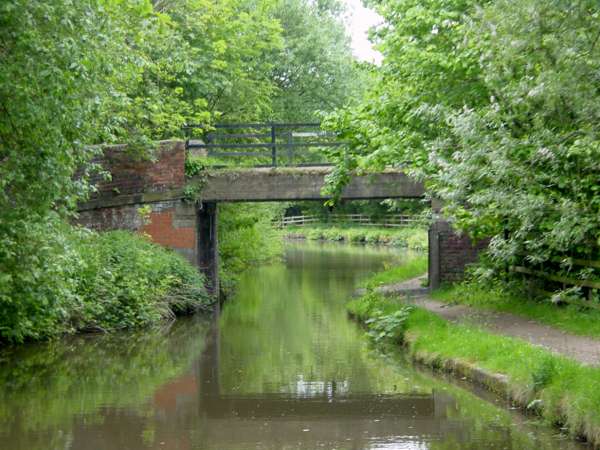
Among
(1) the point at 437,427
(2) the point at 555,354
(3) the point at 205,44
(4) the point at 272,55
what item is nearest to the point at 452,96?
(2) the point at 555,354

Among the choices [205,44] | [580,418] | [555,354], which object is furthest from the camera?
[205,44]

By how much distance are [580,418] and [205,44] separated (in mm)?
20497

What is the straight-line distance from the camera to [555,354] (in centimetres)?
1302

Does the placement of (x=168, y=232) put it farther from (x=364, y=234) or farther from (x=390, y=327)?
(x=364, y=234)

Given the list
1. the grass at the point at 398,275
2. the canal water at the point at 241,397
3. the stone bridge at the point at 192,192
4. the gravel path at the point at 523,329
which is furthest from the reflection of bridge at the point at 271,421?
the grass at the point at 398,275

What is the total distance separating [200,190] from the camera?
25672 millimetres

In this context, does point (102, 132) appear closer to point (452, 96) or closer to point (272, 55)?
point (452, 96)

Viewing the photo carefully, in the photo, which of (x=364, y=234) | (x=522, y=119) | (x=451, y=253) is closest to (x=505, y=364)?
(x=522, y=119)

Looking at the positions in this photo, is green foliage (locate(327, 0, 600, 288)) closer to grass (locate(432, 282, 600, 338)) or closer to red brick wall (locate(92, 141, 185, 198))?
grass (locate(432, 282, 600, 338))

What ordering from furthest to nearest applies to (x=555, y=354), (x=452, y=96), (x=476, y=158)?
(x=452, y=96) → (x=555, y=354) → (x=476, y=158)

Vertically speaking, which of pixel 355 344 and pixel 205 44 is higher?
pixel 205 44

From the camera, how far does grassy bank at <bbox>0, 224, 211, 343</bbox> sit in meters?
17.6

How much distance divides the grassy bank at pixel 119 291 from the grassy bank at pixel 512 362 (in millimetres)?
4913

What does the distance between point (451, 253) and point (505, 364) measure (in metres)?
11.3
